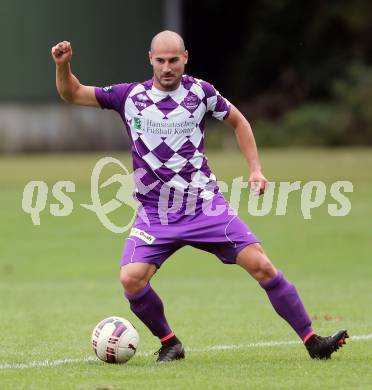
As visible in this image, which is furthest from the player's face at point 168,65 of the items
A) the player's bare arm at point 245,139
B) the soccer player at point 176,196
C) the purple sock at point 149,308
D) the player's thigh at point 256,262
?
the purple sock at point 149,308

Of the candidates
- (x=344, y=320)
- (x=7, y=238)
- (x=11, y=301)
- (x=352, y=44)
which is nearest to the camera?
(x=344, y=320)

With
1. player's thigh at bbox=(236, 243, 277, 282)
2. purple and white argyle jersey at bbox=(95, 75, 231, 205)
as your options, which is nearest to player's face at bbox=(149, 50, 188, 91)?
purple and white argyle jersey at bbox=(95, 75, 231, 205)

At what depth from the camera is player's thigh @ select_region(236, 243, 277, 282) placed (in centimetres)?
823

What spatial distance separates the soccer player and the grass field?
0.48 m

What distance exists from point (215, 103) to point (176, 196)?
731 mm

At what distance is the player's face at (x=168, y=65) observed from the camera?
815 cm

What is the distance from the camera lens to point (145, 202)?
27.7 feet

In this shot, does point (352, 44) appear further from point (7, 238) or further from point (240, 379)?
point (240, 379)

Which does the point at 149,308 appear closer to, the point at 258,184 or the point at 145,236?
the point at 145,236

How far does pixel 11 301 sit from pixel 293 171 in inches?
533

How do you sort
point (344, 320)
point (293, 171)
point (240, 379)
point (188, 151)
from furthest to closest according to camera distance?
1. point (293, 171)
2. point (344, 320)
3. point (188, 151)
4. point (240, 379)

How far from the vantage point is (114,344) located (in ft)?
27.2

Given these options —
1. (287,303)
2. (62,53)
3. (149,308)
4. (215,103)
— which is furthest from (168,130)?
(287,303)

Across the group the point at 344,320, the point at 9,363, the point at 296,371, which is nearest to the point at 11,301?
the point at 344,320
